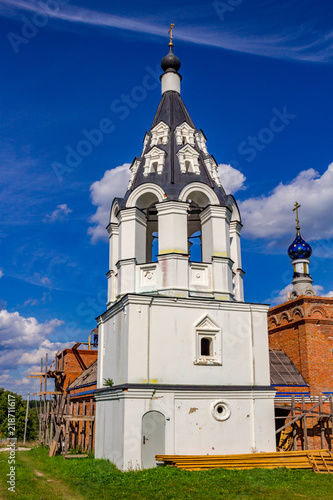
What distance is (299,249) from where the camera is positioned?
875 inches

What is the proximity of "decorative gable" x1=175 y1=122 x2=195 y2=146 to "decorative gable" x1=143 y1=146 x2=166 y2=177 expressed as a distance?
2.95 ft

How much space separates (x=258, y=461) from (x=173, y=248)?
5.93m

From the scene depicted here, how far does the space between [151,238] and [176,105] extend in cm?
471

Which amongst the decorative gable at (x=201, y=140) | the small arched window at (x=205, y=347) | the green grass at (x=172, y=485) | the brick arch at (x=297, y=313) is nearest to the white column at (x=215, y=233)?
the small arched window at (x=205, y=347)

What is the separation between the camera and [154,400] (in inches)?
479

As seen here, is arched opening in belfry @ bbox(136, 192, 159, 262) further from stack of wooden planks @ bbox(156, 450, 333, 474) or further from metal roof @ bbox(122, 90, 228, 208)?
stack of wooden planks @ bbox(156, 450, 333, 474)

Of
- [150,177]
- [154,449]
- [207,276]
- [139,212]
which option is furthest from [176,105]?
[154,449]

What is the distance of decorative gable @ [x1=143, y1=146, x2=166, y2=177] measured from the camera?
49.7ft

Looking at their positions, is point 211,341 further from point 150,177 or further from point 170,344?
point 150,177

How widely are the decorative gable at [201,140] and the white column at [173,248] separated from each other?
2.93 metres

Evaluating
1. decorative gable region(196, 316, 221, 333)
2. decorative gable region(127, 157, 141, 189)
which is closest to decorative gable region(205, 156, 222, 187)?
decorative gable region(127, 157, 141, 189)

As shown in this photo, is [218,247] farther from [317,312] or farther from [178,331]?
[317,312]

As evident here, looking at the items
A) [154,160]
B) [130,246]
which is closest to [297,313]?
[130,246]

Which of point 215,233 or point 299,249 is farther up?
point 299,249
